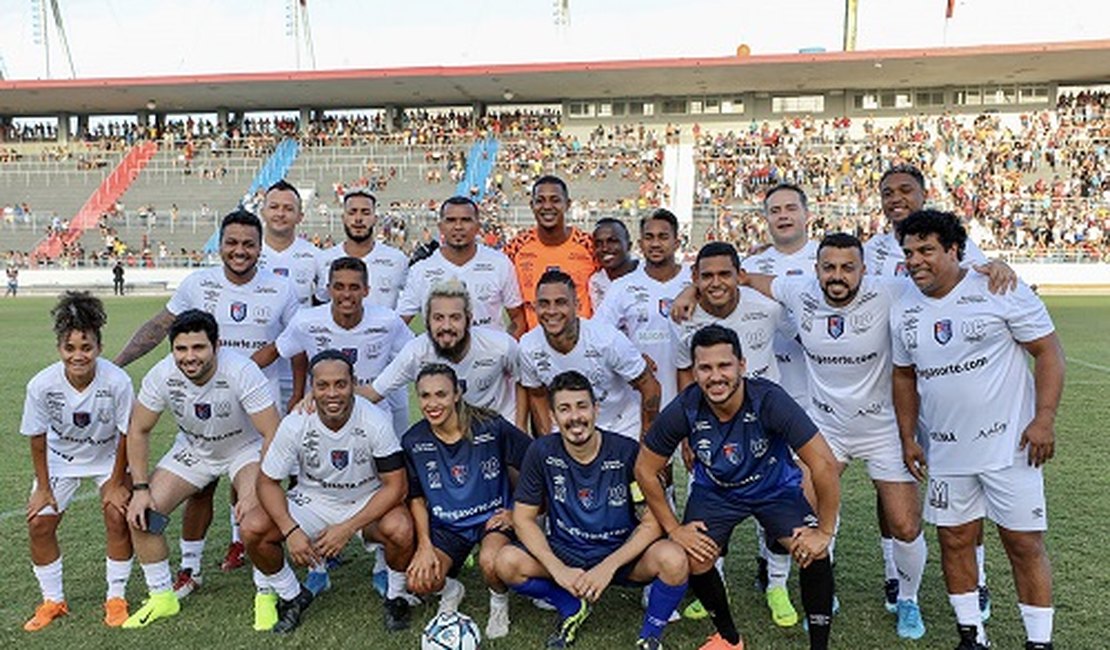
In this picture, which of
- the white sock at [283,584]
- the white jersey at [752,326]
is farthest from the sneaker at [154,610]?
the white jersey at [752,326]

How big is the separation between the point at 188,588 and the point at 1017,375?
4.15 metres

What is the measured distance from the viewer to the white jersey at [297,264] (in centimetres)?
584

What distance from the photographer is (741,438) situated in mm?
4070

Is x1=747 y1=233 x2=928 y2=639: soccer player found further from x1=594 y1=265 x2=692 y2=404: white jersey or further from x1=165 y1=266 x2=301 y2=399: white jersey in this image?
x1=165 y1=266 x2=301 y2=399: white jersey

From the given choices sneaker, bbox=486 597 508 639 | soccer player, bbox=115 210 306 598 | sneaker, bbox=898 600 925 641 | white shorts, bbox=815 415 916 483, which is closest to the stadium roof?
soccer player, bbox=115 210 306 598

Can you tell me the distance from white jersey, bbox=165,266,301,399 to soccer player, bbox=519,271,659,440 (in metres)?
1.57

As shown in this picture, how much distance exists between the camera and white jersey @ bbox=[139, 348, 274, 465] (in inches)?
183

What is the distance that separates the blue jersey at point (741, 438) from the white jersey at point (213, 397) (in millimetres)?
2064

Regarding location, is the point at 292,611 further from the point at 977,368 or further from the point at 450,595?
the point at 977,368

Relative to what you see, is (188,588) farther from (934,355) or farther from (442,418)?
(934,355)

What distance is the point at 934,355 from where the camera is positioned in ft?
12.8

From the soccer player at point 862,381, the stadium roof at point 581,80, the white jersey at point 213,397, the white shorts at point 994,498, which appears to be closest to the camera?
the white shorts at point 994,498

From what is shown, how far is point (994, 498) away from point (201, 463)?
3854mm

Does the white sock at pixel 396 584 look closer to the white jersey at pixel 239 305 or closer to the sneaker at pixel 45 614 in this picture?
the white jersey at pixel 239 305
